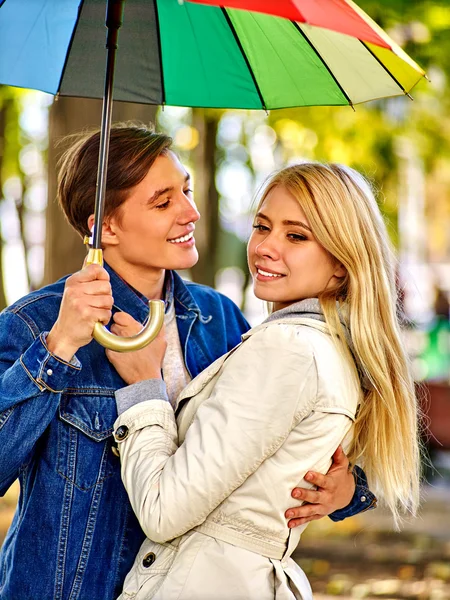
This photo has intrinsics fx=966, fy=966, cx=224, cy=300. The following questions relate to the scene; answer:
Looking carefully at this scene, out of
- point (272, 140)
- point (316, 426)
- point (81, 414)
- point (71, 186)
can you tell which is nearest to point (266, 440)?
point (316, 426)

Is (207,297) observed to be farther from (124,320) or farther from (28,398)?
(28,398)

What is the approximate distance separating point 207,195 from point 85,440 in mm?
9015

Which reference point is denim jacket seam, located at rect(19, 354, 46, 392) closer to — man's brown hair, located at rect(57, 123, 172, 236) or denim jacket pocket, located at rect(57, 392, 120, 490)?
denim jacket pocket, located at rect(57, 392, 120, 490)

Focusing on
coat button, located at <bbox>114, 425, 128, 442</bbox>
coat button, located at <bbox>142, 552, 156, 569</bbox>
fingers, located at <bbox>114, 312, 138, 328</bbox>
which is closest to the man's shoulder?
fingers, located at <bbox>114, 312, 138, 328</bbox>

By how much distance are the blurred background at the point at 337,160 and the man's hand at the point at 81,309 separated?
138cm

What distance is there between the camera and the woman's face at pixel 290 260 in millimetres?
3236

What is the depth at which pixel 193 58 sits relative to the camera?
389 cm

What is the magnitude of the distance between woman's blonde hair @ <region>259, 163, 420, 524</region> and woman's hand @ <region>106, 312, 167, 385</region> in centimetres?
60

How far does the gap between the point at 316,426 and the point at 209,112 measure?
724 centimetres

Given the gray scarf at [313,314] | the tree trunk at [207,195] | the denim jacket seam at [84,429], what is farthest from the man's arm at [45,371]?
the tree trunk at [207,195]

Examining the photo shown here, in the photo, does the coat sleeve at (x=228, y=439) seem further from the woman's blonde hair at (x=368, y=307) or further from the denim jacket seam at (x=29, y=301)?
the denim jacket seam at (x=29, y=301)

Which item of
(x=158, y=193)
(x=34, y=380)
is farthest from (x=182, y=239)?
(x=34, y=380)

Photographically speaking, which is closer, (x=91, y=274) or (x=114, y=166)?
(x=91, y=274)

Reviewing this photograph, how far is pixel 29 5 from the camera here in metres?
3.73
